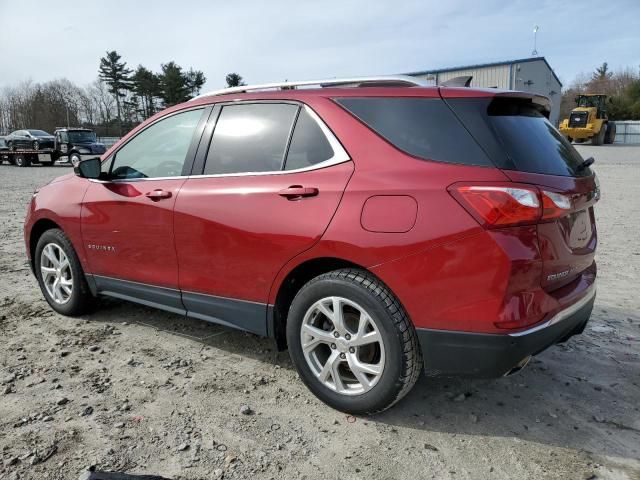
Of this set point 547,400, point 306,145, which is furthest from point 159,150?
point 547,400

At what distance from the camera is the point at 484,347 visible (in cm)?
238

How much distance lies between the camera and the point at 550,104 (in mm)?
3186

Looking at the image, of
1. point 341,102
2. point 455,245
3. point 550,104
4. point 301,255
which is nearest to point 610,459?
point 455,245

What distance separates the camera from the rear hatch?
2.41 meters

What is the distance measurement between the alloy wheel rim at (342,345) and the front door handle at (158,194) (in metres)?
1.34

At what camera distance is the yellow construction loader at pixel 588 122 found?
34156 mm

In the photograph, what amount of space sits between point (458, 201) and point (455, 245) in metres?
0.20

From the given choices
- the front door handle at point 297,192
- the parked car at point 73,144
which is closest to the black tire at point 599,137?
the parked car at point 73,144

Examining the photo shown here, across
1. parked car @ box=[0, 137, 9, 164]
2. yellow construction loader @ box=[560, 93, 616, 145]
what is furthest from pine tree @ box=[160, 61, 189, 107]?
yellow construction loader @ box=[560, 93, 616, 145]

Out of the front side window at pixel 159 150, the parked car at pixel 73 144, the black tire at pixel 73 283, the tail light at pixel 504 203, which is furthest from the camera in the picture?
the parked car at pixel 73 144

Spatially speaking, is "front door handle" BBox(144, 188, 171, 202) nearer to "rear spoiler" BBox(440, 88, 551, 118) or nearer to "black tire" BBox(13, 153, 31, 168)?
"rear spoiler" BBox(440, 88, 551, 118)

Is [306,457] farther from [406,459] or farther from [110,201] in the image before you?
[110,201]

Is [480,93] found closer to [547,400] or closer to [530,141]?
[530,141]

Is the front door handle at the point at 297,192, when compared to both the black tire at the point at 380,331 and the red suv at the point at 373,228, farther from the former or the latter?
the black tire at the point at 380,331
